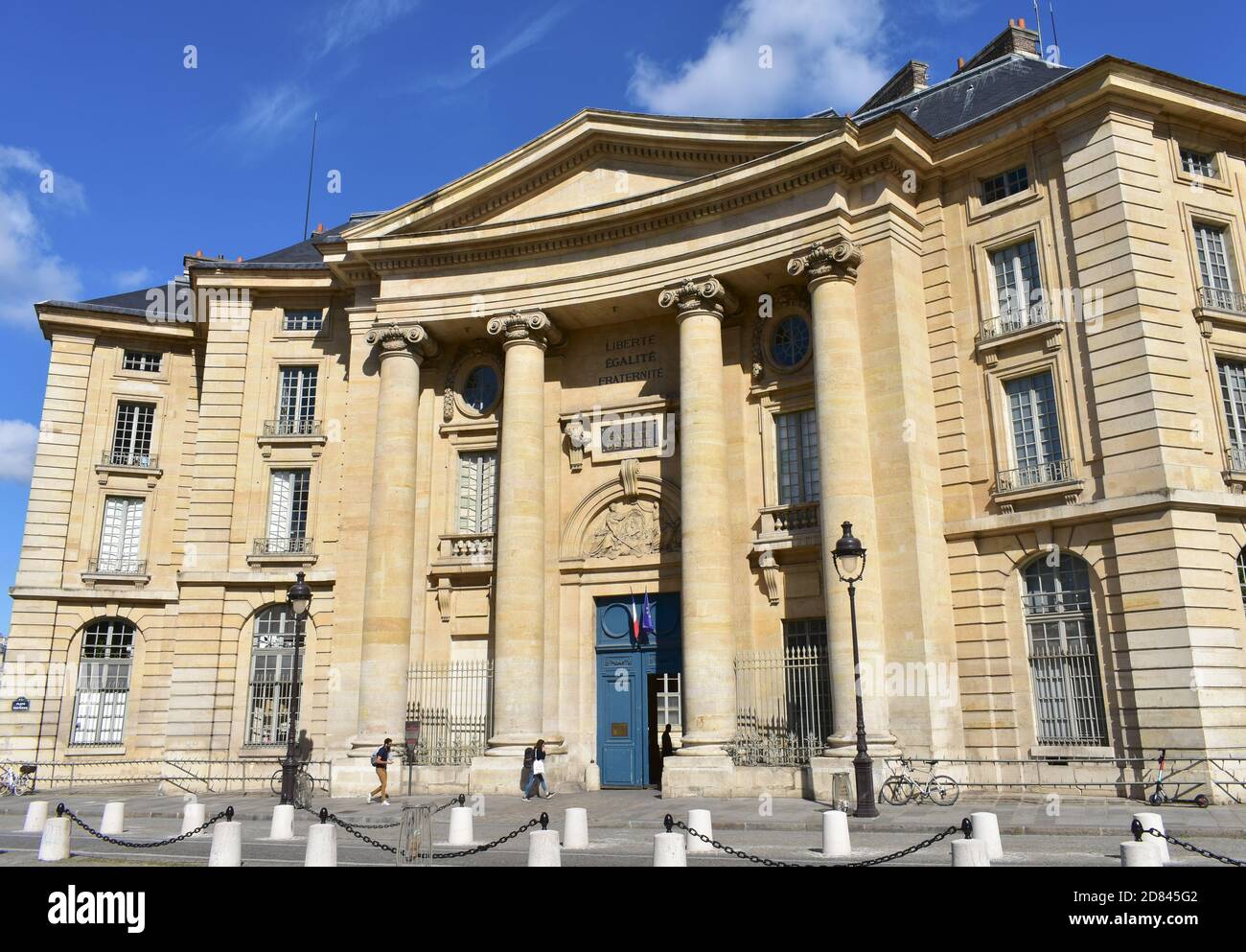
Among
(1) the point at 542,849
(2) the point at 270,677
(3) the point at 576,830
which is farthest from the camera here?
(2) the point at 270,677

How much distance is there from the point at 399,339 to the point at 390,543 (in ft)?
17.4

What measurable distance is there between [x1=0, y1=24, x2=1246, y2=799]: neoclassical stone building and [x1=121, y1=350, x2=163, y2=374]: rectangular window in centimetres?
193

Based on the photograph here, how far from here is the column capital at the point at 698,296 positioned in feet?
75.4

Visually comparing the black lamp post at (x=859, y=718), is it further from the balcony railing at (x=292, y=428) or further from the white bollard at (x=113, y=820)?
the balcony railing at (x=292, y=428)

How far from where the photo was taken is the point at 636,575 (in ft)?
79.6

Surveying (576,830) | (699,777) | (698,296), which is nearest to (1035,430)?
(698,296)

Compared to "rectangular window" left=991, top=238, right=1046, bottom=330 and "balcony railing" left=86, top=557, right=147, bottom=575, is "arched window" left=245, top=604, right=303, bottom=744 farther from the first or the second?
"rectangular window" left=991, top=238, right=1046, bottom=330

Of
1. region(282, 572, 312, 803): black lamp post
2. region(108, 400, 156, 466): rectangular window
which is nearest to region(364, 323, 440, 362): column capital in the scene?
region(282, 572, 312, 803): black lamp post

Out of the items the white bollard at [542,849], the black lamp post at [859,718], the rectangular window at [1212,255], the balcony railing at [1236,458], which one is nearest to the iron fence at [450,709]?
the black lamp post at [859,718]

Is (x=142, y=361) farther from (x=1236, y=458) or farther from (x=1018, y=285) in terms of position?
(x=1236, y=458)

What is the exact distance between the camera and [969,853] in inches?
357

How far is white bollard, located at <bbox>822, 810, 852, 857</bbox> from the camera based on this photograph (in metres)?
11.9
